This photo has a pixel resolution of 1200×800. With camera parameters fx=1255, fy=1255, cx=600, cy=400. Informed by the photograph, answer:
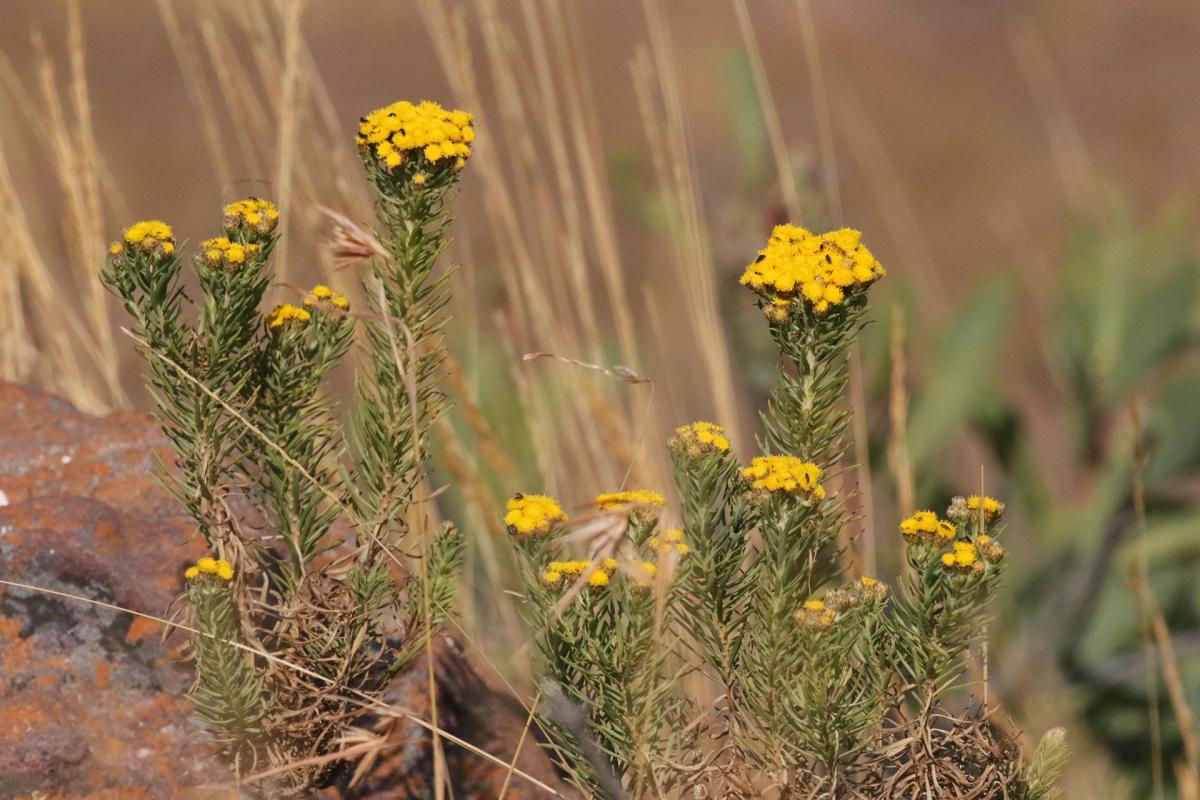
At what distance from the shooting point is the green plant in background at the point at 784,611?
1.03 m

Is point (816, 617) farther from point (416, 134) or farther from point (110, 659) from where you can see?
point (110, 659)

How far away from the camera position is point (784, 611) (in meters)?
1.06

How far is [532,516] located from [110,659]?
492 millimetres

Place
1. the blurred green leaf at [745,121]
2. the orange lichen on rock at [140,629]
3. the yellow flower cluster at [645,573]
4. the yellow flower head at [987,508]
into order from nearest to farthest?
1. the yellow flower cluster at [645,573]
2. the yellow flower head at [987,508]
3. the orange lichen on rock at [140,629]
4. the blurred green leaf at [745,121]

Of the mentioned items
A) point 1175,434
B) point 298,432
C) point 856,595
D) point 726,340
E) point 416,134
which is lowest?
point 1175,434

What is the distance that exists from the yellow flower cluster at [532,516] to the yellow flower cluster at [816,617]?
22 cm

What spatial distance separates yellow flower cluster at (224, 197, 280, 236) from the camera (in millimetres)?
1113

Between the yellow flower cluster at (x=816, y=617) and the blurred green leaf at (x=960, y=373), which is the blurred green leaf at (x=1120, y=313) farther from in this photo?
the yellow flower cluster at (x=816, y=617)

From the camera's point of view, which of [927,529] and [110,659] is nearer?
[927,529]

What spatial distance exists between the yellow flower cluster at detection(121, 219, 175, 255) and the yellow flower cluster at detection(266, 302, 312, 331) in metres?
0.12

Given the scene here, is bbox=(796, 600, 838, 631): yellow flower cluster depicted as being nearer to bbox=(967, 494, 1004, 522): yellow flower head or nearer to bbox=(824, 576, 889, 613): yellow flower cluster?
bbox=(824, 576, 889, 613): yellow flower cluster

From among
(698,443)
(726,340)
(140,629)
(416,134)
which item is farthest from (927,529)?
(726,340)

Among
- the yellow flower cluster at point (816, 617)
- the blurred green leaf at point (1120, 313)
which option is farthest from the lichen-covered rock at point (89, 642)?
the blurred green leaf at point (1120, 313)

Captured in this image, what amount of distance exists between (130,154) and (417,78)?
2365mm
